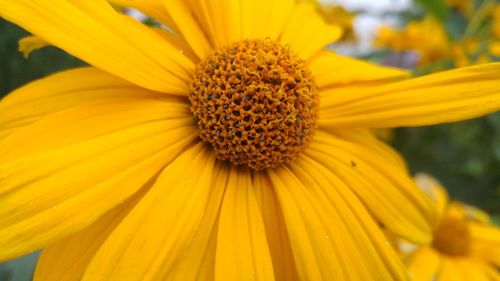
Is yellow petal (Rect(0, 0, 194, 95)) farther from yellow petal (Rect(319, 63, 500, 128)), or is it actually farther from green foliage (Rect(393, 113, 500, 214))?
green foliage (Rect(393, 113, 500, 214))

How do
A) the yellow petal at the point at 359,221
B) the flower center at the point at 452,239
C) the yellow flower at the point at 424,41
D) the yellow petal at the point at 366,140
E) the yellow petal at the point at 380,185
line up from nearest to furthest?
the yellow petal at the point at 359,221 < the yellow petal at the point at 380,185 < the yellow petal at the point at 366,140 < the flower center at the point at 452,239 < the yellow flower at the point at 424,41

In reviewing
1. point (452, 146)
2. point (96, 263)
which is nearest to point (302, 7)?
point (96, 263)

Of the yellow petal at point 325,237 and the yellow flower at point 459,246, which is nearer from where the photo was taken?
the yellow petal at point 325,237

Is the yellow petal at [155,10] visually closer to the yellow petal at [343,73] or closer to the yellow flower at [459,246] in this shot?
the yellow petal at [343,73]

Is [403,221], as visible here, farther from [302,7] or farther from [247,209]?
[302,7]

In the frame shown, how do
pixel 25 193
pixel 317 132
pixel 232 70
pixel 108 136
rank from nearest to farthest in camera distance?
pixel 25 193 < pixel 108 136 < pixel 232 70 < pixel 317 132

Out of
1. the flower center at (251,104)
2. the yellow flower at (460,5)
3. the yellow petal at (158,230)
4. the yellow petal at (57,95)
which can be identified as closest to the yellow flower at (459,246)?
the flower center at (251,104)

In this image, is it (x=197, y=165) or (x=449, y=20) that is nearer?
(x=197, y=165)

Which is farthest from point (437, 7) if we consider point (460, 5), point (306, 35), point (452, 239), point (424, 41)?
point (460, 5)
